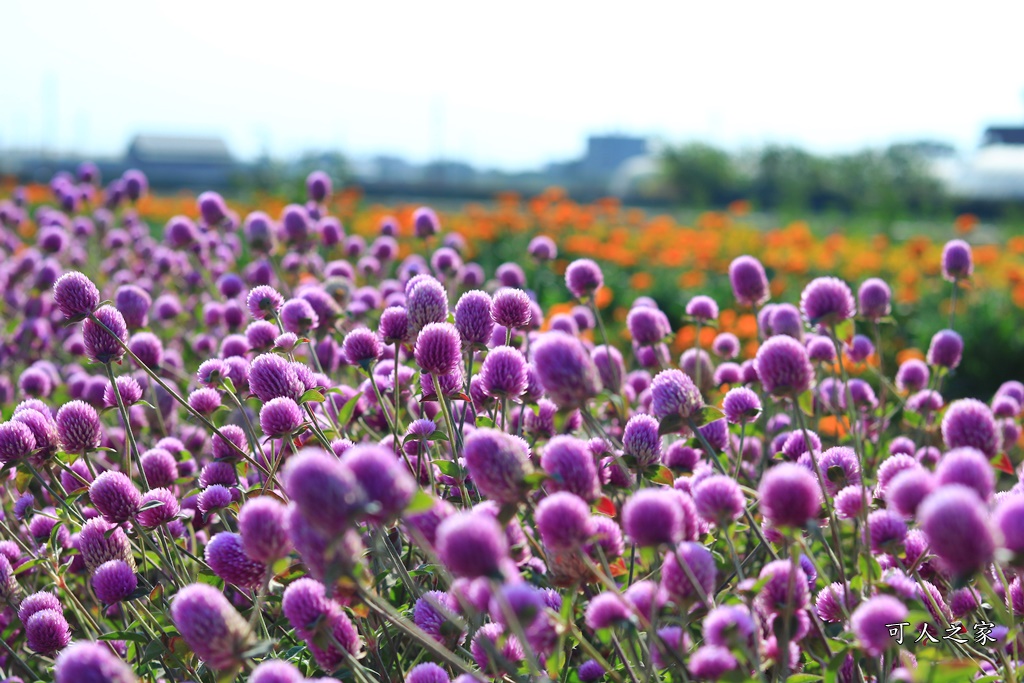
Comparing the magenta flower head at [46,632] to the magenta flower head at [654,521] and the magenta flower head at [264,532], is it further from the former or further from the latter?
the magenta flower head at [654,521]

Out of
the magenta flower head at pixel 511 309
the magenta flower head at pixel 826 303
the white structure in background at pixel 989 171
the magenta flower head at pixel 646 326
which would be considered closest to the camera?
the magenta flower head at pixel 826 303

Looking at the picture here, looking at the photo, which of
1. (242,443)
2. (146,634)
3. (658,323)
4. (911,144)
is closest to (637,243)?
(658,323)

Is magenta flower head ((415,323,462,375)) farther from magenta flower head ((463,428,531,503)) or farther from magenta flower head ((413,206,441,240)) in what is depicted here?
magenta flower head ((413,206,441,240))

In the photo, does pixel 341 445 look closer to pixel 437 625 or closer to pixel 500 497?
pixel 437 625

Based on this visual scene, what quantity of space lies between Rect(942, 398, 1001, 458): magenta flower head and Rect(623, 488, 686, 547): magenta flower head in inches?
33.9

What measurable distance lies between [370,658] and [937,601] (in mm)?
1187

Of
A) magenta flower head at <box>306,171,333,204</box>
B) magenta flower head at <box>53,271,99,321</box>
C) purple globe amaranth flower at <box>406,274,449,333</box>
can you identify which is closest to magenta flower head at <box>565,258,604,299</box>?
purple globe amaranth flower at <box>406,274,449,333</box>

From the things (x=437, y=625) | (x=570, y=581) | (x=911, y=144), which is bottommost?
Answer: (x=437, y=625)

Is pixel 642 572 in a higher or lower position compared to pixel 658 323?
lower

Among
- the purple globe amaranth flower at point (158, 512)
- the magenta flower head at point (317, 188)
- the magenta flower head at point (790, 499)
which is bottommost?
the purple globe amaranth flower at point (158, 512)

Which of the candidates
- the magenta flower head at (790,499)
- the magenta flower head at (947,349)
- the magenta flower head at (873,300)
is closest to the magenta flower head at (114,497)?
the magenta flower head at (790,499)

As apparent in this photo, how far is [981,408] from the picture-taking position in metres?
1.90

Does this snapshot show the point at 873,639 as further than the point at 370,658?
No

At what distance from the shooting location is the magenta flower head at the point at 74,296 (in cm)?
218
